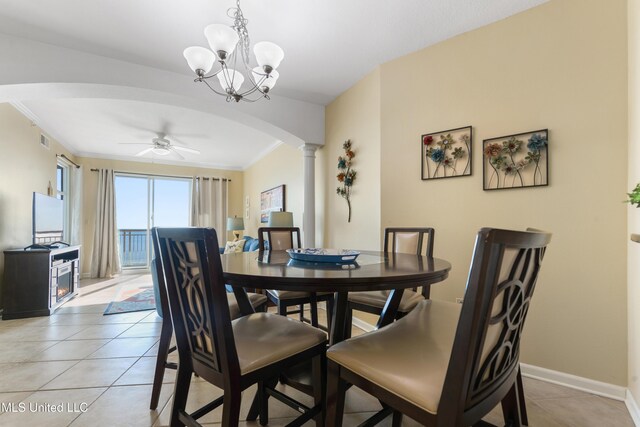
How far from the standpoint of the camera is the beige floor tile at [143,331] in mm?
2656

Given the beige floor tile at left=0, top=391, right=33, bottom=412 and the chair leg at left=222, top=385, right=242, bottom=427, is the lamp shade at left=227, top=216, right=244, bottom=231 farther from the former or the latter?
the chair leg at left=222, top=385, right=242, bottom=427

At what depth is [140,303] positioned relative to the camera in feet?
12.3

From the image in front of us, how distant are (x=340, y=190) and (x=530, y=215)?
1719 millimetres

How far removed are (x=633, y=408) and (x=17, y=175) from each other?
5.76m

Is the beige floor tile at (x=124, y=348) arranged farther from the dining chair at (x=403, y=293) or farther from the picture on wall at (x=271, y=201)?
the picture on wall at (x=271, y=201)

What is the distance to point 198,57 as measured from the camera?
5.65 feet

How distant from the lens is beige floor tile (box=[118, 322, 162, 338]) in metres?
2.66

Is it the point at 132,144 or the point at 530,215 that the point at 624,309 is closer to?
the point at 530,215

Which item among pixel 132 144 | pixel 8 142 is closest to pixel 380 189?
pixel 8 142

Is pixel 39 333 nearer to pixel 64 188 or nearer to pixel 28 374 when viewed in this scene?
pixel 28 374

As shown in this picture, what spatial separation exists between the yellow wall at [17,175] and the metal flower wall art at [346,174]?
11.9 ft

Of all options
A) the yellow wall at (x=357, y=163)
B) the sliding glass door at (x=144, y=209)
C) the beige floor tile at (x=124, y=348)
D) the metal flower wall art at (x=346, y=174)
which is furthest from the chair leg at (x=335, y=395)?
the sliding glass door at (x=144, y=209)

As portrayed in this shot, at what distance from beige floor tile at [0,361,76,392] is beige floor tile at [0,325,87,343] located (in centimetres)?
54

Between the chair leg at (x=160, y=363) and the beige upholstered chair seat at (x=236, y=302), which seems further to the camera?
the beige upholstered chair seat at (x=236, y=302)
